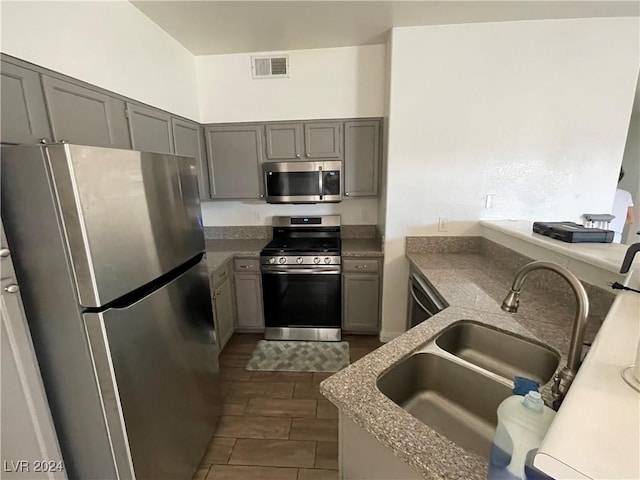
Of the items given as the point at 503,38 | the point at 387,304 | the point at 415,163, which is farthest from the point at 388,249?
the point at 503,38

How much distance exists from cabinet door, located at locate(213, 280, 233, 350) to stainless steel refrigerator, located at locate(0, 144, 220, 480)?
1.01 m

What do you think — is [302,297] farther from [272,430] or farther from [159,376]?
[159,376]

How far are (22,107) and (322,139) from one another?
6.68 feet

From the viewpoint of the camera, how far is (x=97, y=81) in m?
1.61

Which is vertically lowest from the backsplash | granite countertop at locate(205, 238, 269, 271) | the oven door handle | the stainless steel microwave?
the oven door handle

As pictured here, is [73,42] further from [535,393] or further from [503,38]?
[503,38]

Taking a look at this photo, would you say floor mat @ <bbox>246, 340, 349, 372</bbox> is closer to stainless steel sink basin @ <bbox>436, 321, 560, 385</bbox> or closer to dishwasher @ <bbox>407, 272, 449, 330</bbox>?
dishwasher @ <bbox>407, 272, 449, 330</bbox>

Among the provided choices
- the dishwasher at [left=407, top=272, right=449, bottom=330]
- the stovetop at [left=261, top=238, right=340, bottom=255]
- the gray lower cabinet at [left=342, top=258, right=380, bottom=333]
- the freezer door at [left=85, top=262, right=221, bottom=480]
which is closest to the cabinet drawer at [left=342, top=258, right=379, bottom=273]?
the gray lower cabinet at [left=342, top=258, right=380, bottom=333]

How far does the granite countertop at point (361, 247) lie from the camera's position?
8.70ft

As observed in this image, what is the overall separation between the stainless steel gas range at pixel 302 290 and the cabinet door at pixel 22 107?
67.4 inches

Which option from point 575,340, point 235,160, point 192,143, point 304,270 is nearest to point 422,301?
point 304,270

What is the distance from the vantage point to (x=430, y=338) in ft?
3.76

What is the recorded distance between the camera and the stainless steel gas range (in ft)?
8.71

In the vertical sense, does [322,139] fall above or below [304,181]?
above
